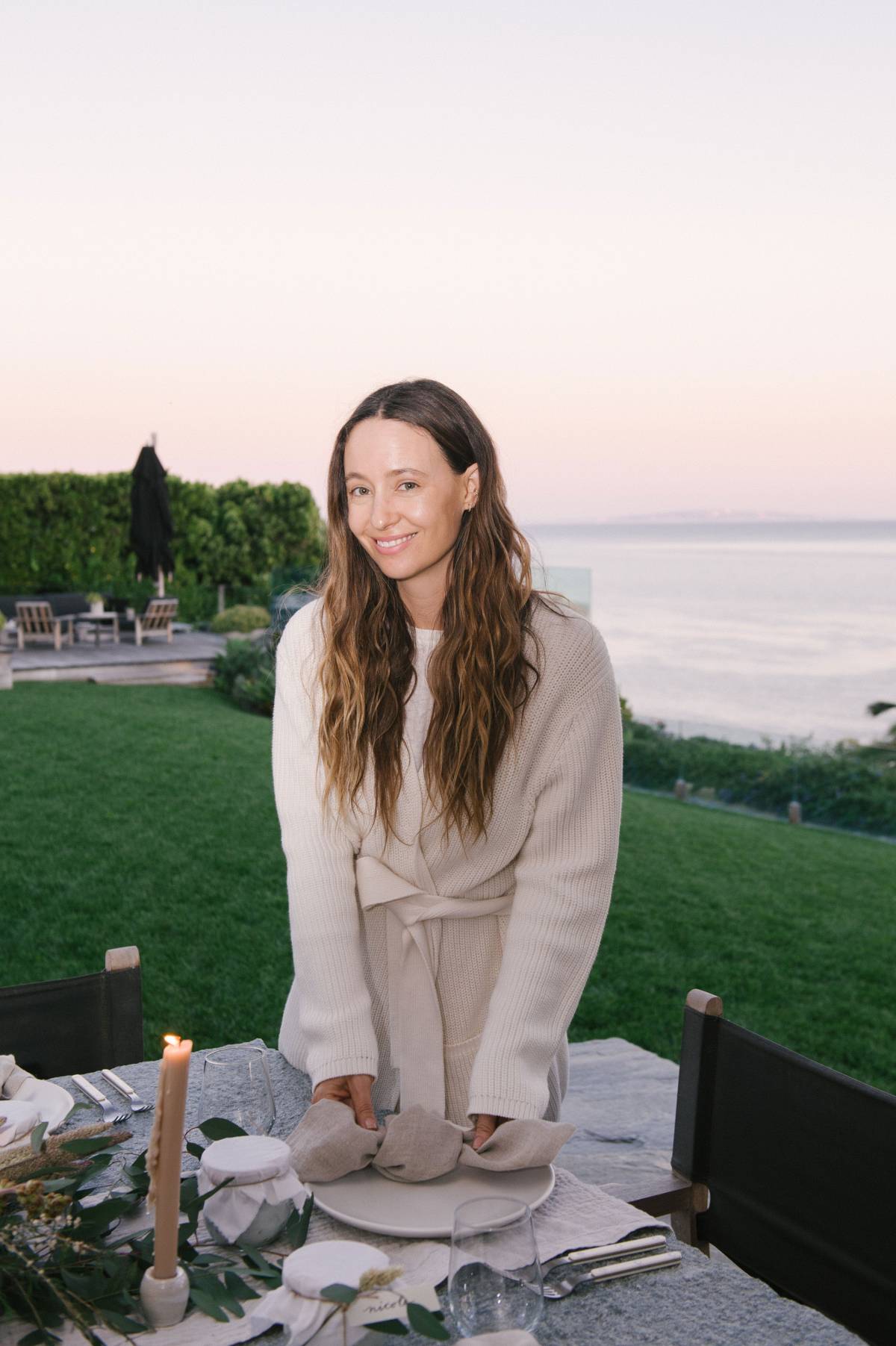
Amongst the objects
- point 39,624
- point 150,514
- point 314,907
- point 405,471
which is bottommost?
point 39,624

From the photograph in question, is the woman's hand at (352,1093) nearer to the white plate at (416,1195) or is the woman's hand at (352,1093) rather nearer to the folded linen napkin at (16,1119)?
the white plate at (416,1195)

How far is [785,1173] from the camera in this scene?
1.59 m

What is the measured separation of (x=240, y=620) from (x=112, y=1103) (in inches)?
586

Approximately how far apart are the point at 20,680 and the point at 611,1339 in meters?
12.4

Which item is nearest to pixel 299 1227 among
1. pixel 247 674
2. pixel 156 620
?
pixel 247 674

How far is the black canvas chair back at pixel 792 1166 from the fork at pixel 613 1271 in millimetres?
401

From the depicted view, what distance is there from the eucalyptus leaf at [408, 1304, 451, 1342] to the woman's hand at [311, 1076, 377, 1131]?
0.64 meters

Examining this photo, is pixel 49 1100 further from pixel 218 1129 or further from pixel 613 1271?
pixel 613 1271

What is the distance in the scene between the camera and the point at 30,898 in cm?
565

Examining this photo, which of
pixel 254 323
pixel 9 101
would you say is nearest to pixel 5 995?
pixel 9 101

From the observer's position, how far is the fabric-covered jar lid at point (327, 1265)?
99cm

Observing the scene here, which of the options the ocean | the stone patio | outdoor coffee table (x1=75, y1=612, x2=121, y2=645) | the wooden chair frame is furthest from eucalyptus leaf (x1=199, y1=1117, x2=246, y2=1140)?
outdoor coffee table (x1=75, y1=612, x2=121, y2=645)

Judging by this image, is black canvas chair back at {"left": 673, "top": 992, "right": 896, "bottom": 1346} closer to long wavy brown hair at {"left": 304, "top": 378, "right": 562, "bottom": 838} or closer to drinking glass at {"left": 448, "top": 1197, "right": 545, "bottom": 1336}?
long wavy brown hair at {"left": 304, "top": 378, "right": 562, "bottom": 838}

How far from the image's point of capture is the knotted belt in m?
1.69
